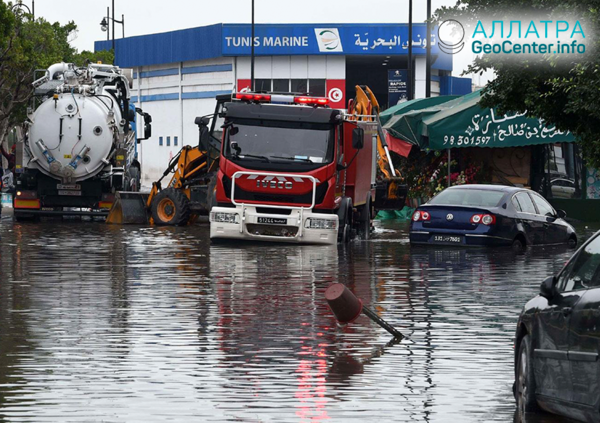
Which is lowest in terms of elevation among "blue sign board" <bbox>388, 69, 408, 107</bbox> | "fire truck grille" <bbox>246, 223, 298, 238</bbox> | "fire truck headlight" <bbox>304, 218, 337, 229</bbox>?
"fire truck grille" <bbox>246, 223, 298, 238</bbox>

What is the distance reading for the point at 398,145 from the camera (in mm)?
41438

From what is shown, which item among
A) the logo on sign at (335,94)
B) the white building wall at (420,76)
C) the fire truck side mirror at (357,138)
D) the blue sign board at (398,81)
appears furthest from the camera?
the logo on sign at (335,94)

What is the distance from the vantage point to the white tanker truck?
34.6 metres

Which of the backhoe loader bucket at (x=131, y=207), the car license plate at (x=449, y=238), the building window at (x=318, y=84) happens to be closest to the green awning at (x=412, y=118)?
the backhoe loader bucket at (x=131, y=207)

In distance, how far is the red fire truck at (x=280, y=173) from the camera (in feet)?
84.7

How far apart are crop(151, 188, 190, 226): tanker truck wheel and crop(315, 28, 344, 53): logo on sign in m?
43.2

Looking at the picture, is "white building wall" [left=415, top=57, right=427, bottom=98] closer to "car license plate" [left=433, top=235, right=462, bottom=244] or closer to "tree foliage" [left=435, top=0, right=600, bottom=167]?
"tree foliage" [left=435, top=0, right=600, bottom=167]

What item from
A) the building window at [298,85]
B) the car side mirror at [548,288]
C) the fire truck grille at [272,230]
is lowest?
the fire truck grille at [272,230]

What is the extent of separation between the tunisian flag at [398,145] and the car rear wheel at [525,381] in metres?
32.4

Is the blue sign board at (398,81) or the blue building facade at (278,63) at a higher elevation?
the blue building facade at (278,63)

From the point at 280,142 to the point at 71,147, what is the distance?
10255 millimetres

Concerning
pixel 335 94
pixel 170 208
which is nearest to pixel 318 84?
pixel 335 94

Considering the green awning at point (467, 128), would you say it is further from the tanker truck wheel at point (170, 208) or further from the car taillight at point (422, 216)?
the car taillight at point (422, 216)

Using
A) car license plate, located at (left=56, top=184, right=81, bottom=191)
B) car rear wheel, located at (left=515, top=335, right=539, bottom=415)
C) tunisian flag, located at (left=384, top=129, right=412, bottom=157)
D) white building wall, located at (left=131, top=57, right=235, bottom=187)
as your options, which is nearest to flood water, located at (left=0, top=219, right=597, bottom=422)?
car rear wheel, located at (left=515, top=335, right=539, bottom=415)
